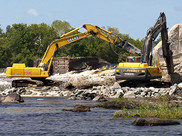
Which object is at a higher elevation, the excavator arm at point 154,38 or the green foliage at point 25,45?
the green foliage at point 25,45

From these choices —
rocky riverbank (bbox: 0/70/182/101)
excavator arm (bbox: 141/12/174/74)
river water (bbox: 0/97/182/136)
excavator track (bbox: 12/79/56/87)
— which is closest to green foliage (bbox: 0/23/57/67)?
excavator track (bbox: 12/79/56/87)

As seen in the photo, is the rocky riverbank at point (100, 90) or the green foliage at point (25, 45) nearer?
the rocky riverbank at point (100, 90)

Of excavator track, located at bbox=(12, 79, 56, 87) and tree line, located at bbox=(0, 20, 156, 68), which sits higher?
tree line, located at bbox=(0, 20, 156, 68)

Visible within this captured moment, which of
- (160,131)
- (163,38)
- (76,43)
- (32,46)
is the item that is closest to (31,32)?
(32,46)

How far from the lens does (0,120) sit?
16859mm

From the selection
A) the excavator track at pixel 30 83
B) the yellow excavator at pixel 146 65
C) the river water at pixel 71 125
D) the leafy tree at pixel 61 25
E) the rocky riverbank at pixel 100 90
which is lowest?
the river water at pixel 71 125

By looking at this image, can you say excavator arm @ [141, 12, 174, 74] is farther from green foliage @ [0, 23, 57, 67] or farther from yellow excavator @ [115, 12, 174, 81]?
green foliage @ [0, 23, 57, 67]

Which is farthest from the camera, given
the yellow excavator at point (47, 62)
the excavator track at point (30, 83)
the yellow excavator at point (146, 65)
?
the excavator track at point (30, 83)

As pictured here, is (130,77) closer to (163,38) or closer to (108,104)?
(163,38)

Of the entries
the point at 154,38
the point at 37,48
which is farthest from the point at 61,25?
the point at 154,38

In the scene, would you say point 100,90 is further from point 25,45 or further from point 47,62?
point 25,45

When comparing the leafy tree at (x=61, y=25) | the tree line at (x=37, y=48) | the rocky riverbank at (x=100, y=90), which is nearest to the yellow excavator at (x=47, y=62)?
the rocky riverbank at (x=100, y=90)

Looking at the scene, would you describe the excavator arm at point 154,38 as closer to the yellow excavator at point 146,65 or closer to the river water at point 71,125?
the yellow excavator at point 146,65

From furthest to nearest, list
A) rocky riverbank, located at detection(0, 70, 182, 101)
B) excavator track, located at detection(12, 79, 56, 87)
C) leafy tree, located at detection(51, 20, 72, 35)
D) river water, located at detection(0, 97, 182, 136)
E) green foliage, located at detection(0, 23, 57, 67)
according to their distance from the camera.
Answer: leafy tree, located at detection(51, 20, 72, 35)
green foliage, located at detection(0, 23, 57, 67)
excavator track, located at detection(12, 79, 56, 87)
rocky riverbank, located at detection(0, 70, 182, 101)
river water, located at detection(0, 97, 182, 136)
